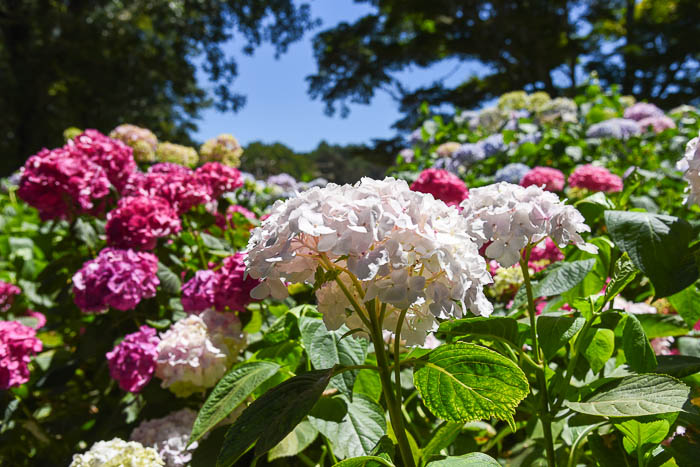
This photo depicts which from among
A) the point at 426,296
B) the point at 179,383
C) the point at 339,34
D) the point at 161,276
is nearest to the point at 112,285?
the point at 161,276

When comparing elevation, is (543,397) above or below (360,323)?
below

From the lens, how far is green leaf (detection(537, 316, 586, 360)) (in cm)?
85

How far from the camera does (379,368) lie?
74 cm

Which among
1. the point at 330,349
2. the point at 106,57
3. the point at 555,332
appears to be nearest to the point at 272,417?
the point at 330,349

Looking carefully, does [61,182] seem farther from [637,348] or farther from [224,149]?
[637,348]

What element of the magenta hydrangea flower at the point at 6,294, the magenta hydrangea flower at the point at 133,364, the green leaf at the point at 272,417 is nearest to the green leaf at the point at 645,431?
the green leaf at the point at 272,417

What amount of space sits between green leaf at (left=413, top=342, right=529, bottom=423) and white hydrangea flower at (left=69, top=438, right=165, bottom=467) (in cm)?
59

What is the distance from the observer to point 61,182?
1.79 m

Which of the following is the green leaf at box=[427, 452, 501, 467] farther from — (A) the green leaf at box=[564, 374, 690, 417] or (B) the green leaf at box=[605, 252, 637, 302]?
(B) the green leaf at box=[605, 252, 637, 302]

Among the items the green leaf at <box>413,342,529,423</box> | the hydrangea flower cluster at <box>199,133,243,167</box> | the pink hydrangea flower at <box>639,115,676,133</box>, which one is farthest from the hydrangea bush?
the pink hydrangea flower at <box>639,115,676,133</box>

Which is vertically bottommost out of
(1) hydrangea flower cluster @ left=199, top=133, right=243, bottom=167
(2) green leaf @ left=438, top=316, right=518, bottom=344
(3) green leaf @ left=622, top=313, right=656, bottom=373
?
(3) green leaf @ left=622, top=313, right=656, bottom=373

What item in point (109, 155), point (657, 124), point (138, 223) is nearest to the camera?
point (138, 223)

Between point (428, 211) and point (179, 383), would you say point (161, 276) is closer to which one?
point (179, 383)

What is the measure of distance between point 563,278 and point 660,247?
172 mm
